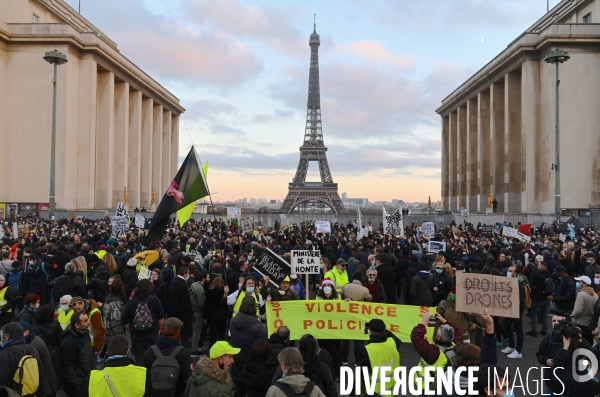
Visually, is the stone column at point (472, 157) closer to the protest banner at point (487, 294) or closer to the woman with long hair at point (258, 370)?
the protest banner at point (487, 294)

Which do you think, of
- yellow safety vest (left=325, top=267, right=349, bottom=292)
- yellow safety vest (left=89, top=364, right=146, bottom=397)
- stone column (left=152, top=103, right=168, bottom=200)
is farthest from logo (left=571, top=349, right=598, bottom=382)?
stone column (left=152, top=103, right=168, bottom=200)

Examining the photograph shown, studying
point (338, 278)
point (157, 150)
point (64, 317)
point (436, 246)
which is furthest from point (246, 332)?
point (157, 150)

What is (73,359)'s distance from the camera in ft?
20.3

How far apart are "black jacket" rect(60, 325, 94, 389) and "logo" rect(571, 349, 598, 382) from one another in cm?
515

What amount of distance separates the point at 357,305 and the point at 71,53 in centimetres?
3955

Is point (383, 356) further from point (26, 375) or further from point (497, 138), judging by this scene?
point (497, 138)

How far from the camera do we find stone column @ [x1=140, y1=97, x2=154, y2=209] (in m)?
56.2

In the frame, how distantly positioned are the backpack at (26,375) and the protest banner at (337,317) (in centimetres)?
321

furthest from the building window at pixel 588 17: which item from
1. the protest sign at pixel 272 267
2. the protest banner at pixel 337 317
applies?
the protest banner at pixel 337 317

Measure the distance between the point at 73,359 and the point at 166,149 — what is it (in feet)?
203

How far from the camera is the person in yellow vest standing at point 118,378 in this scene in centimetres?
464

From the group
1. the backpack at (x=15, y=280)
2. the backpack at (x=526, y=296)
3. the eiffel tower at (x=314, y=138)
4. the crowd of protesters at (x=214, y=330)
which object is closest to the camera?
the crowd of protesters at (x=214, y=330)

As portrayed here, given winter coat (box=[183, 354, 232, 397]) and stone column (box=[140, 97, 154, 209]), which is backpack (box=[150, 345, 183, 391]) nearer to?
winter coat (box=[183, 354, 232, 397])

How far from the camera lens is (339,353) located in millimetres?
8000
